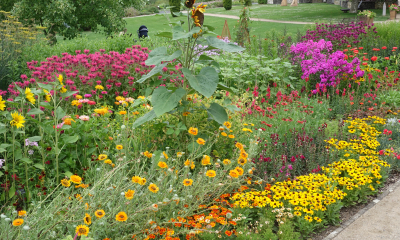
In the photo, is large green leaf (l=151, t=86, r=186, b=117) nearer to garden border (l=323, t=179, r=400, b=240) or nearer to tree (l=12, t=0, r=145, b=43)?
garden border (l=323, t=179, r=400, b=240)

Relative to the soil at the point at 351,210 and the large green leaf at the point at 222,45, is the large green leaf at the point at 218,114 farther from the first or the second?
the soil at the point at 351,210

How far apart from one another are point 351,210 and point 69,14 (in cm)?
962

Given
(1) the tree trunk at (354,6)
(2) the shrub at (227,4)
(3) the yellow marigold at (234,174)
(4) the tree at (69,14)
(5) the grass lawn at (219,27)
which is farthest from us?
(2) the shrub at (227,4)

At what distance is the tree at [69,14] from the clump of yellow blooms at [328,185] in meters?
8.75

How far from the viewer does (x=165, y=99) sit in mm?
2951

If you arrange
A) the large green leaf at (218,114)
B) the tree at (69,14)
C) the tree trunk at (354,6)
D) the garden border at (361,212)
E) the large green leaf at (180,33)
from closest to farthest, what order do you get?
the large green leaf at (180,33), the garden border at (361,212), the large green leaf at (218,114), the tree at (69,14), the tree trunk at (354,6)

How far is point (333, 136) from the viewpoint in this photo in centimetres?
428

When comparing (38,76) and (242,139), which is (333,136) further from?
(38,76)

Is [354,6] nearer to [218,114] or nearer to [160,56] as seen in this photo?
[218,114]

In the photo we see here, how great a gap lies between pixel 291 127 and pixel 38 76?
124 inches

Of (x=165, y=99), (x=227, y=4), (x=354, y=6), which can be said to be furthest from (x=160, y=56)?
(x=227, y=4)

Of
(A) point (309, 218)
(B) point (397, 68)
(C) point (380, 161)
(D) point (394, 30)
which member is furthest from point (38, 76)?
(D) point (394, 30)

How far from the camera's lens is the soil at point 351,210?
9.66 ft

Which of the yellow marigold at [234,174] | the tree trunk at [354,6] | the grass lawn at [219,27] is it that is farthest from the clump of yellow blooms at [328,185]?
the tree trunk at [354,6]
